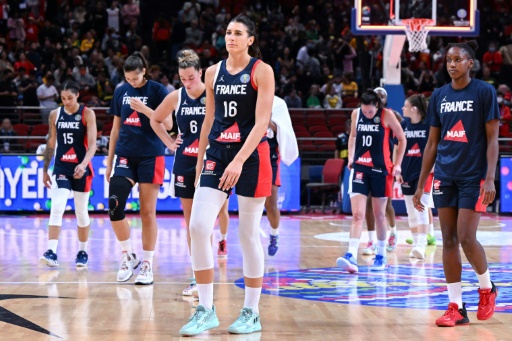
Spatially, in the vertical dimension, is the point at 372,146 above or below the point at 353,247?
above

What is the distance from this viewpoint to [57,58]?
Result: 70.9 feet

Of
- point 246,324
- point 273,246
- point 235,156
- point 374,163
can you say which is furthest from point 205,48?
point 246,324

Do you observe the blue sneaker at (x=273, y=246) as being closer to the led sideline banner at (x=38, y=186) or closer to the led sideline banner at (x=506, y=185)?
the led sideline banner at (x=38, y=186)

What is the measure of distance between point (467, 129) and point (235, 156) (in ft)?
5.76

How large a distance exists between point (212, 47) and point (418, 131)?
12.0 meters

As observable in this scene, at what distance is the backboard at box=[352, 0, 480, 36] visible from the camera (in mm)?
14312

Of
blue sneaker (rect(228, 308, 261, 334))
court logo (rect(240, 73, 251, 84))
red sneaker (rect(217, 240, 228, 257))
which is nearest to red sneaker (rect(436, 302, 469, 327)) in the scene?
blue sneaker (rect(228, 308, 261, 334))

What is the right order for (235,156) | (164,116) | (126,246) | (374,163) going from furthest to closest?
(374,163)
(126,246)
(164,116)
(235,156)

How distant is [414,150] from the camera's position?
11328 millimetres

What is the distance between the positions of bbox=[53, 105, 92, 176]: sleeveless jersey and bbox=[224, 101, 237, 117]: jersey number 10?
4.03m

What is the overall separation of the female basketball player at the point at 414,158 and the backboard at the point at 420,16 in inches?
131

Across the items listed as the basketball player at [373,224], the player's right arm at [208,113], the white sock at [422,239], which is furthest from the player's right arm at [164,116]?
the white sock at [422,239]

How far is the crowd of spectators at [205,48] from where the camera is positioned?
20844 mm

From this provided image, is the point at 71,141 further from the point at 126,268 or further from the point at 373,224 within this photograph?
the point at 373,224
